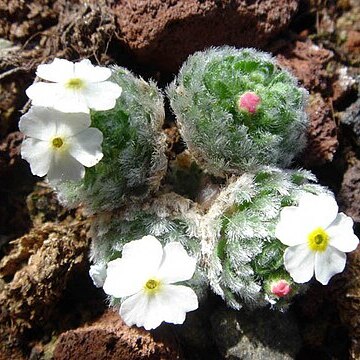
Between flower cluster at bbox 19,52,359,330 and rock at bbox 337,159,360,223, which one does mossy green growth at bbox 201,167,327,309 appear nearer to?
flower cluster at bbox 19,52,359,330

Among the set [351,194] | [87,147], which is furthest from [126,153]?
[351,194]

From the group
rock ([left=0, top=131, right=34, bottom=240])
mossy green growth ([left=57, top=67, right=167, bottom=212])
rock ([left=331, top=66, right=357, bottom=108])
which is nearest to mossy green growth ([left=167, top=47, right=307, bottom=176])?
mossy green growth ([left=57, top=67, right=167, bottom=212])

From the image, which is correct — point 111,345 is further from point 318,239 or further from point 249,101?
point 249,101

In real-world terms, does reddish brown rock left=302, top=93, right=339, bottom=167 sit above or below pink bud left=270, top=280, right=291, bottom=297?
above

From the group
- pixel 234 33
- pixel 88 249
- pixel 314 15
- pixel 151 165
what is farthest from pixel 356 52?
pixel 88 249

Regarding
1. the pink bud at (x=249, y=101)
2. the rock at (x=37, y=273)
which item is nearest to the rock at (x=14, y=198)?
the rock at (x=37, y=273)

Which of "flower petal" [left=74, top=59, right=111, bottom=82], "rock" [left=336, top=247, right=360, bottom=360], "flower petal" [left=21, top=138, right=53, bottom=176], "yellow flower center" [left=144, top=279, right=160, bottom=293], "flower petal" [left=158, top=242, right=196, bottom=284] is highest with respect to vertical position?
"flower petal" [left=74, top=59, right=111, bottom=82]

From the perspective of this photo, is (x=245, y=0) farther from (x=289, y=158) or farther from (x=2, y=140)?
(x=2, y=140)
